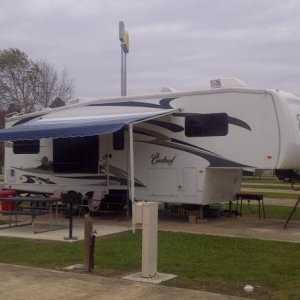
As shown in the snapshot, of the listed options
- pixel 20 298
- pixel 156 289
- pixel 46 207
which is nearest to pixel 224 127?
pixel 46 207

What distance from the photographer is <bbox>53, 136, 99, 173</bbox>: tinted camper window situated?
15406 mm

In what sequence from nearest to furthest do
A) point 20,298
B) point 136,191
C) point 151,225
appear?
point 20,298, point 151,225, point 136,191

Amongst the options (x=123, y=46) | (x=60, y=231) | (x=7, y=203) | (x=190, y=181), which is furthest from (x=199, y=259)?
(x=123, y=46)

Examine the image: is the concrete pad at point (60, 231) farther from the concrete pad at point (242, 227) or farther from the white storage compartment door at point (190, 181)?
the white storage compartment door at point (190, 181)

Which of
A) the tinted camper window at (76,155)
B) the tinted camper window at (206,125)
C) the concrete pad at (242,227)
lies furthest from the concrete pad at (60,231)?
the tinted camper window at (206,125)

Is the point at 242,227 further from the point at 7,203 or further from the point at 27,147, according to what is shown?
the point at 27,147

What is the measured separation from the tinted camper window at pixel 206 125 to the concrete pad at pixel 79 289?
21.6ft

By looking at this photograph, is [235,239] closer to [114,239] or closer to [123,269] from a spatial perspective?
[114,239]

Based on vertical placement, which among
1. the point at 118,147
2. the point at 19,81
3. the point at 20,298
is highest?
the point at 19,81

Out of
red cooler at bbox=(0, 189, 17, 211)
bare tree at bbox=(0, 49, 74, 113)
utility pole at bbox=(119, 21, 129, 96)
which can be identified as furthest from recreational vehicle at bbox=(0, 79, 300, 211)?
bare tree at bbox=(0, 49, 74, 113)

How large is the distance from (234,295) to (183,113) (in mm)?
7698

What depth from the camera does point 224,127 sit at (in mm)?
→ 13242

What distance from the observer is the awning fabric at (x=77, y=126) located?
12.8m

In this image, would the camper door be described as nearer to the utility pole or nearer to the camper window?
the camper window
